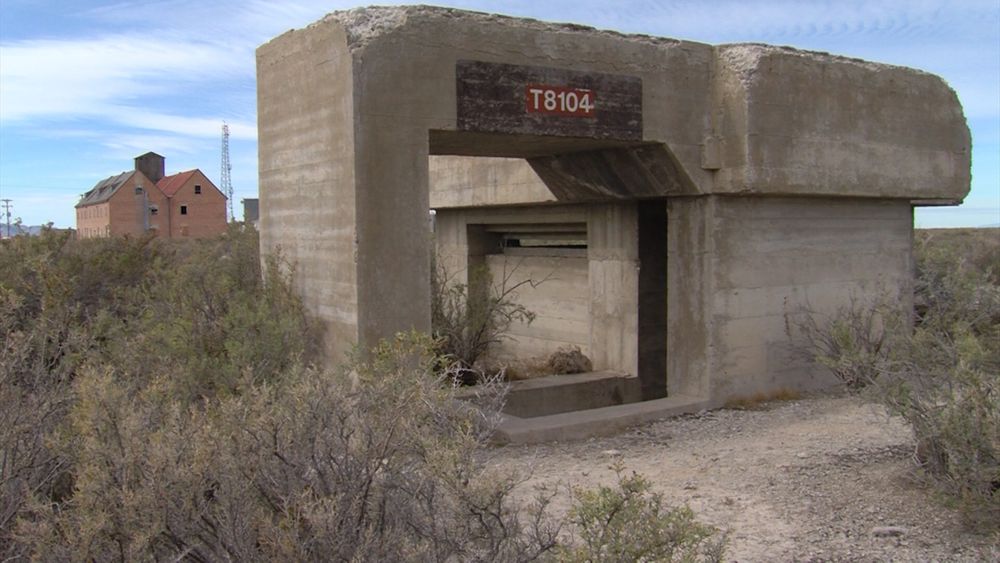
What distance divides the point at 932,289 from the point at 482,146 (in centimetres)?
638

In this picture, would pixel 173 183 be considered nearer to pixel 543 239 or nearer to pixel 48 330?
pixel 543 239

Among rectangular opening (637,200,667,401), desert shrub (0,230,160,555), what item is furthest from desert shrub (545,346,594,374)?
desert shrub (0,230,160,555)

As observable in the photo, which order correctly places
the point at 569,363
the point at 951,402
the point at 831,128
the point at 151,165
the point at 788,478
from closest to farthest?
the point at 951,402 → the point at 788,478 → the point at 831,128 → the point at 569,363 → the point at 151,165

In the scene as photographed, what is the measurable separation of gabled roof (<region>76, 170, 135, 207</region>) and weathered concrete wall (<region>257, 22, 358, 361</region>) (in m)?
44.7

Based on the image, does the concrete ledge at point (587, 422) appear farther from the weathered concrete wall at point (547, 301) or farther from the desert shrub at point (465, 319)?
the weathered concrete wall at point (547, 301)

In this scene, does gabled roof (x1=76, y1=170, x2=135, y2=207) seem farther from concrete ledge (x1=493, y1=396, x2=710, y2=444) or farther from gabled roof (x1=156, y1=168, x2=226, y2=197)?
concrete ledge (x1=493, y1=396, x2=710, y2=444)

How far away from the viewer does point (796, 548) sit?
454cm

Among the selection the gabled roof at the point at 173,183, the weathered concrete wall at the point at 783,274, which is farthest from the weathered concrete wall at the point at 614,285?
the gabled roof at the point at 173,183

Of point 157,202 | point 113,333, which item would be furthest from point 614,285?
point 157,202

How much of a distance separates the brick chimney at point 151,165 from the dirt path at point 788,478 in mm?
49332

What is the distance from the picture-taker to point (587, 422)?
7.27m

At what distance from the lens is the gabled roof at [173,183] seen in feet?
167

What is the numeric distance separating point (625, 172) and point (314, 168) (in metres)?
3.02

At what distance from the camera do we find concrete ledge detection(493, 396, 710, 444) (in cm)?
688
